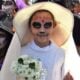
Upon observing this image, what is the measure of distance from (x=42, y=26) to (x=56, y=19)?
0.54 ft

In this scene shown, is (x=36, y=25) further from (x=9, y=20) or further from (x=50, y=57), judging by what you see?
(x=9, y=20)

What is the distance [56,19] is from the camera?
95.1 inches

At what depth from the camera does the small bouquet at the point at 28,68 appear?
2.10m

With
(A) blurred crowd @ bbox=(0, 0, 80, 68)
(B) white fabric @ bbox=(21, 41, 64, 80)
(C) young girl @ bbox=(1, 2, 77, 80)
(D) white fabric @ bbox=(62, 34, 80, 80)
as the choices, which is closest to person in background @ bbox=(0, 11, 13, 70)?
(A) blurred crowd @ bbox=(0, 0, 80, 68)

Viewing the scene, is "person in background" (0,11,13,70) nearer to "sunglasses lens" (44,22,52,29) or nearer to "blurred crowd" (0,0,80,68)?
"blurred crowd" (0,0,80,68)

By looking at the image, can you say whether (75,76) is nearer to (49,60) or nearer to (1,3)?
(49,60)

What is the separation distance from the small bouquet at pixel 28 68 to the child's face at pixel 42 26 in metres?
0.22

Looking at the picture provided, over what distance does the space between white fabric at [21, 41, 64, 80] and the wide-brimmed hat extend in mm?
110

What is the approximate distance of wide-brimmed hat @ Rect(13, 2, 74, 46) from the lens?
7.69 ft

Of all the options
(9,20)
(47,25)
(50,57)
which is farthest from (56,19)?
(9,20)

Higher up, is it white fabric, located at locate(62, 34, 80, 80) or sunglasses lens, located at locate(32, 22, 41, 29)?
sunglasses lens, located at locate(32, 22, 41, 29)

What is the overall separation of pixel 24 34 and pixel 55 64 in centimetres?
34

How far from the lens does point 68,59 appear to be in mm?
2439

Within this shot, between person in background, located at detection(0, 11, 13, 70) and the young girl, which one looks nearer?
the young girl
